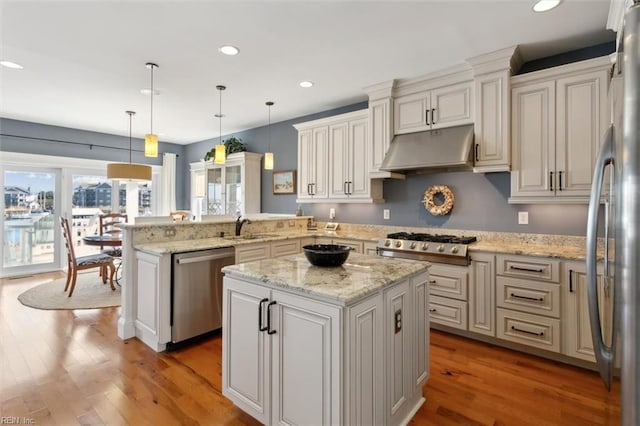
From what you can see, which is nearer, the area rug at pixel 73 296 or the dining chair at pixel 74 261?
the area rug at pixel 73 296

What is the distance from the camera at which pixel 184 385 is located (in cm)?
232

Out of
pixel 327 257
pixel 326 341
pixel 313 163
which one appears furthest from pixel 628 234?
pixel 313 163

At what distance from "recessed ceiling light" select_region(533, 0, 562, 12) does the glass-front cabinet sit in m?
4.44

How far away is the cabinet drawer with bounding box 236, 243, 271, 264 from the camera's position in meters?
3.27

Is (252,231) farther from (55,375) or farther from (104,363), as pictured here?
(55,375)

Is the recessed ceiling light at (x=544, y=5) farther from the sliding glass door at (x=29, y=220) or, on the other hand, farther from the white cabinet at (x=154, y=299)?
the sliding glass door at (x=29, y=220)

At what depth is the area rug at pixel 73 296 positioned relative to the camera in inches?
158

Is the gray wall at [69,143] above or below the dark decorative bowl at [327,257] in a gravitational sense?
above

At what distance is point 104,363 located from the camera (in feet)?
8.59

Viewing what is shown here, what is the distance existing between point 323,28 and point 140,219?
2472 millimetres

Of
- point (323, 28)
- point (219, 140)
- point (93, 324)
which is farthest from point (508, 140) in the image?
point (219, 140)

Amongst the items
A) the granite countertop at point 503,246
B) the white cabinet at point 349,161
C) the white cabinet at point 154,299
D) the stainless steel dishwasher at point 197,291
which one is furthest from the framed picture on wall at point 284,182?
the white cabinet at point 154,299

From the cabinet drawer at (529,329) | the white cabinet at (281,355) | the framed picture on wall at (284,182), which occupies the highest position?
the framed picture on wall at (284,182)

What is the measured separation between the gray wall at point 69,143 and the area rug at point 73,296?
2.37 meters
